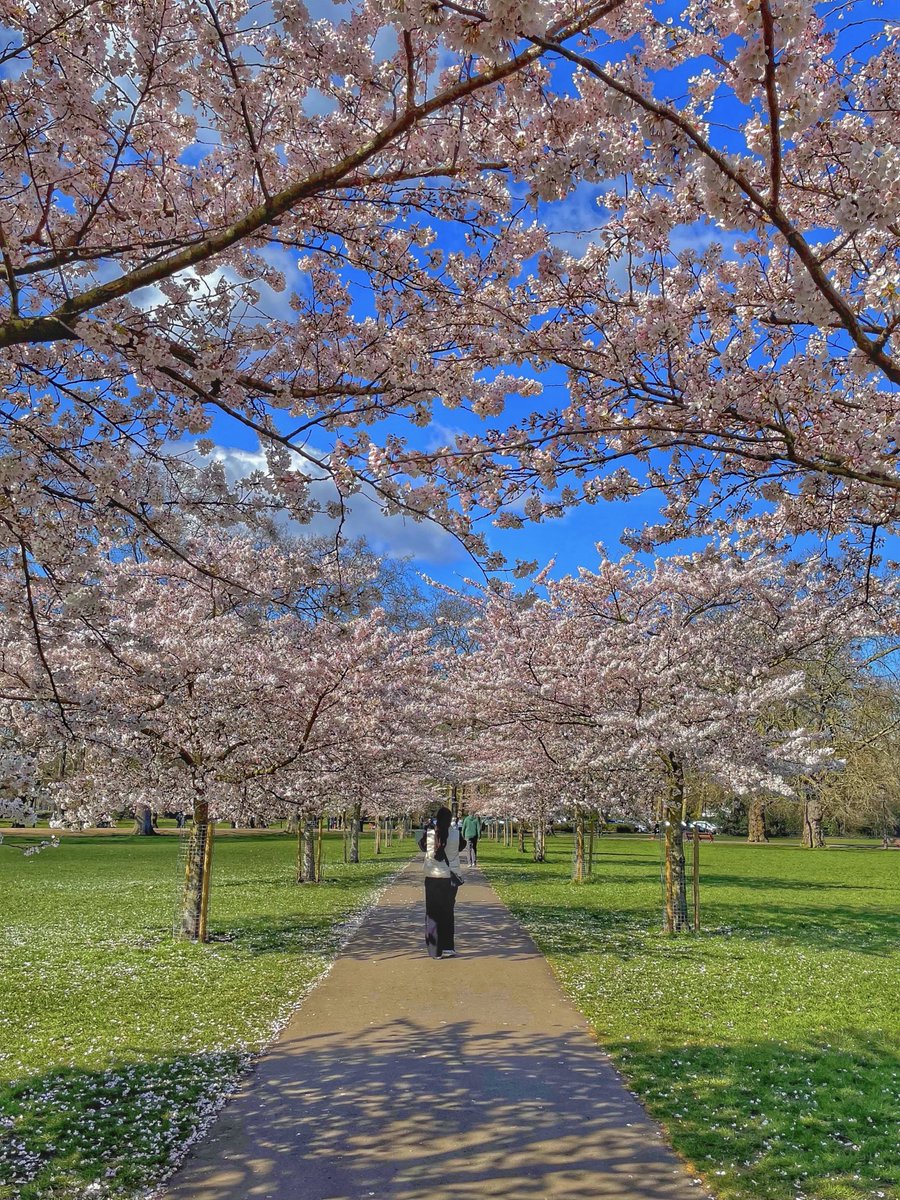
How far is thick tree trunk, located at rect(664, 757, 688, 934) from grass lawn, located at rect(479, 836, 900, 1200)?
35 centimetres

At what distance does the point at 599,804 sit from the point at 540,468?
1083cm

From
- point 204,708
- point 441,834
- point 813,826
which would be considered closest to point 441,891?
point 441,834

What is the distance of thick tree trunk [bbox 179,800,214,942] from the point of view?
35.8ft

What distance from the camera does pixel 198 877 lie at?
36.7ft

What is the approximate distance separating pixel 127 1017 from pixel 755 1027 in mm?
5463

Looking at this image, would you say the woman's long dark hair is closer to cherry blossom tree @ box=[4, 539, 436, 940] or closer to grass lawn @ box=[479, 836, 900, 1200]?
grass lawn @ box=[479, 836, 900, 1200]

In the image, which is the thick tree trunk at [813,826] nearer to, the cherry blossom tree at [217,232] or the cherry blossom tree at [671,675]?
the cherry blossom tree at [671,675]

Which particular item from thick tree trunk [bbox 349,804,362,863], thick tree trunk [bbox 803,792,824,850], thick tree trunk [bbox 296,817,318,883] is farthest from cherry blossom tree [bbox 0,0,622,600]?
thick tree trunk [bbox 803,792,824,850]

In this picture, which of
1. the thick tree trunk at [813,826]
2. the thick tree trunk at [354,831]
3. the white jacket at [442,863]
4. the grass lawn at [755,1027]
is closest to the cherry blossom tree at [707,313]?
the grass lawn at [755,1027]

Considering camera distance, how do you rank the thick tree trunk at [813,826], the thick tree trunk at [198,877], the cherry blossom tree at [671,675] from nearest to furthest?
the thick tree trunk at [198,877]
the cherry blossom tree at [671,675]
the thick tree trunk at [813,826]

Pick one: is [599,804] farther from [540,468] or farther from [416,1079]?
[540,468]

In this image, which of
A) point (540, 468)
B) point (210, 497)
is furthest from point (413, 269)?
point (210, 497)

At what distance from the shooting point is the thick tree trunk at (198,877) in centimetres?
1090

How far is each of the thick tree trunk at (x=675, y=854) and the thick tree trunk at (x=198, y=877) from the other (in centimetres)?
644
